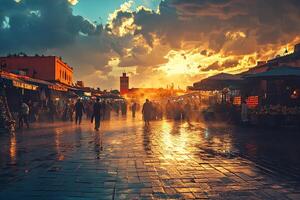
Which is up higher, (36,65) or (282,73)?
(36,65)

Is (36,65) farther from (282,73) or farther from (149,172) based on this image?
(149,172)

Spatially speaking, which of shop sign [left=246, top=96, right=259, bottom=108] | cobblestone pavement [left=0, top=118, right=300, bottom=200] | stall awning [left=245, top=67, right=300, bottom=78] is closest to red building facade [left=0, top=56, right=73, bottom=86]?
shop sign [left=246, top=96, right=259, bottom=108]

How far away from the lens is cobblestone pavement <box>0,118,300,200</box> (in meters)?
5.40

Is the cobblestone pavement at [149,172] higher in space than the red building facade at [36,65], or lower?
lower

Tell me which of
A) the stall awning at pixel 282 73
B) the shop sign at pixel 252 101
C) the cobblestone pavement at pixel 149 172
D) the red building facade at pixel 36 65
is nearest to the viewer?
the cobblestone pavement at pixel 149 172

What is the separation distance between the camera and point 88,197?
5.13m

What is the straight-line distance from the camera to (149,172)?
696cm

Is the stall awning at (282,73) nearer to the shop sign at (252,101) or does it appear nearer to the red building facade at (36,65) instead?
the shop sign at (252,101)

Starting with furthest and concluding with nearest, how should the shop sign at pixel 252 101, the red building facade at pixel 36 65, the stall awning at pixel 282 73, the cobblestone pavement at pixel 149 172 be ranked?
the red building facade at pixel 36 65
the shop sign at pixel 252 101
the stall awning at pixel 282 73
the cobblestone pavement at pixel 149 172

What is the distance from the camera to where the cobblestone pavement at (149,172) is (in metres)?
5.40

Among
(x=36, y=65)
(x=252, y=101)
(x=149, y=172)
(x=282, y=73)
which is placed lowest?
(x=149, y=172)

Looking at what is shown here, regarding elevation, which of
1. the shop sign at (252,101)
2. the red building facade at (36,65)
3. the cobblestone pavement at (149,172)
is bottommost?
the cobblestone pavement at (149,172)

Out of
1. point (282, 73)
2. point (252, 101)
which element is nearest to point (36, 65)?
point (252, 101)

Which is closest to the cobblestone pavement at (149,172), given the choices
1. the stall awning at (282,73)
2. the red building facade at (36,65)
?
the stall awning at (282,73)
